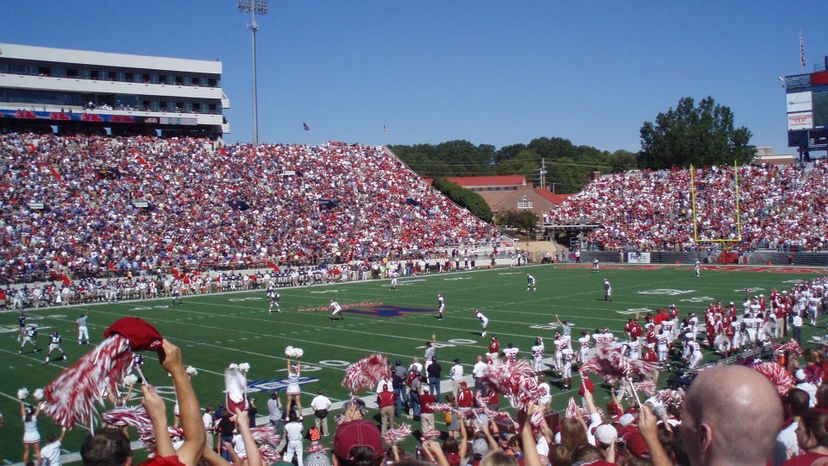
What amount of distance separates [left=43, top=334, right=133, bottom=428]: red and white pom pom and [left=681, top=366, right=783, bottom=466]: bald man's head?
76.8 inches

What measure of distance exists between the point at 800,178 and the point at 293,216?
32335mm

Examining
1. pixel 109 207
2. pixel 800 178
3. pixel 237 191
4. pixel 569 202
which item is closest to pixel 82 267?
pixel 109 207

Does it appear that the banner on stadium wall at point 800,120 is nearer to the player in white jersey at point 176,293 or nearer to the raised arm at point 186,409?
the player in white jersey at point 176,293

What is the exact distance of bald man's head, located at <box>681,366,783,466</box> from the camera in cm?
194

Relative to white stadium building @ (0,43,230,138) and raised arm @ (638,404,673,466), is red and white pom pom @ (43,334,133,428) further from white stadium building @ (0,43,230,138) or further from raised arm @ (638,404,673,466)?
white stadium building @ (0,43,230,138)

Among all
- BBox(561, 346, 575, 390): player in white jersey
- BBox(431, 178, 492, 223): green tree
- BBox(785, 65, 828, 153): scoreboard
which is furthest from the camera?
BBox(431, 178, 492, 223): green tree

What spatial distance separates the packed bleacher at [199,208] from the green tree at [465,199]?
999cm

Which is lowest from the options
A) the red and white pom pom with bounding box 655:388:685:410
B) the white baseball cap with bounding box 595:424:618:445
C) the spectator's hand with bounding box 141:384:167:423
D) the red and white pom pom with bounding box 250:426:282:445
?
the red and white pom pom with bounding box 655:388:685:410

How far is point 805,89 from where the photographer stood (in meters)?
52.2

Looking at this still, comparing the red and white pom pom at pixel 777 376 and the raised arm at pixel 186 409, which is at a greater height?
the raised arm at pixel 186 409

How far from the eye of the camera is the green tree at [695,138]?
73000 millimetres

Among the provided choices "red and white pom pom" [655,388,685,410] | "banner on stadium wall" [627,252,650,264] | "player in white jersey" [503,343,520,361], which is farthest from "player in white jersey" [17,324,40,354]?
"banner on stadium wall" [627,252,650,264]

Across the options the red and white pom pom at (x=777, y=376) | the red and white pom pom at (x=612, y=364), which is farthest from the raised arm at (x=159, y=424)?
the red and white pom pom at (x=777, y=376)

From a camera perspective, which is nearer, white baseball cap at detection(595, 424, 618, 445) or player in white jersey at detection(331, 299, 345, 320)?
white baseball cap at detection(595, 424, 618, 445)
